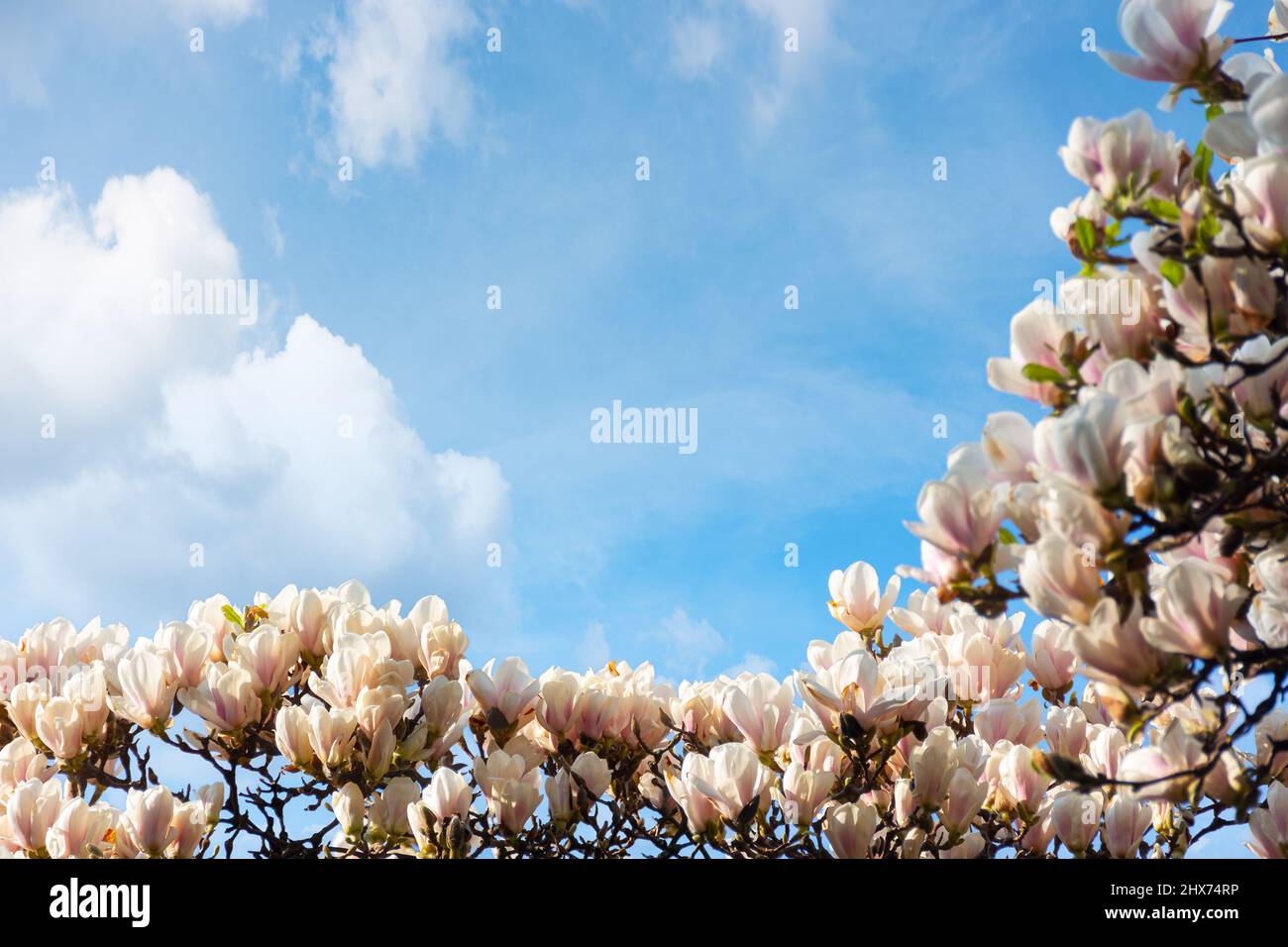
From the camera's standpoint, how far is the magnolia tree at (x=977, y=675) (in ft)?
6.09

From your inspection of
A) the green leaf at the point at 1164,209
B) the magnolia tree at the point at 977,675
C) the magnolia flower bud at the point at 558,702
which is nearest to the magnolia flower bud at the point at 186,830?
the magnolia tree at the point at 977,675

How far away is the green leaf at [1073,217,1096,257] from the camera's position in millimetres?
2047

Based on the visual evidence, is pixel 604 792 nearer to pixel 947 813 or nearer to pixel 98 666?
pixel 947 813

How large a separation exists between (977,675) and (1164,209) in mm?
2538

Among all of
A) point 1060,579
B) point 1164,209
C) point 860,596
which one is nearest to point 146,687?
point 860,596

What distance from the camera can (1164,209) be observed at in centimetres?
194

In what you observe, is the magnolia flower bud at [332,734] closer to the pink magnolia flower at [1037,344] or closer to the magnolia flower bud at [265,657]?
the magnolia flower bud at [265,657]
